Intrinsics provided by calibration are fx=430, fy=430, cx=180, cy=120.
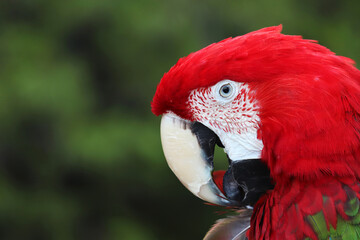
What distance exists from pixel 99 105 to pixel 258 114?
1.49m

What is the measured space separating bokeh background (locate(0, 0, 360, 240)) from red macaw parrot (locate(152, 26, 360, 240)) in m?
1.12

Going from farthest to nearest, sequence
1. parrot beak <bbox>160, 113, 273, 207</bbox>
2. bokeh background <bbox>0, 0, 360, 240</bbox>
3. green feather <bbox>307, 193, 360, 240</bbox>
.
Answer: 1. bokeh background <bbox>0, 0, 360, 240</bbox>
2. parrot beak <bbox>160, 113, 273, 207</bbox>
3. green feather <bbox>307, 193, 360, 240</bbox>

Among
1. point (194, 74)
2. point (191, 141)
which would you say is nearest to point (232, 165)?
point (191, 141)

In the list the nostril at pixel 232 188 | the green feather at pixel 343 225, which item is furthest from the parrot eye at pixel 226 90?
the green feather at pixel 343 225

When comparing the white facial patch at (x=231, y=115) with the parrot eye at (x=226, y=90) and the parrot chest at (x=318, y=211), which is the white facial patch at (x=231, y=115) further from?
the parrot chest at (x=318, y=211)

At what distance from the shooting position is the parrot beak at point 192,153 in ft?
3.14

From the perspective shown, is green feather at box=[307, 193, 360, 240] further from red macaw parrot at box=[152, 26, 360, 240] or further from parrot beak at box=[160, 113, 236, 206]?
parrot beak at box=[160, 113, 236, 206]

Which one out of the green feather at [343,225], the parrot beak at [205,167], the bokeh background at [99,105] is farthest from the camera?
the bokeh background at [99,105]

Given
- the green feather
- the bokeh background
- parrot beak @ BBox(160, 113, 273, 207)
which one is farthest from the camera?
the bokeh background

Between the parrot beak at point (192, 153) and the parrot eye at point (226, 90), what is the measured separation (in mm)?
92

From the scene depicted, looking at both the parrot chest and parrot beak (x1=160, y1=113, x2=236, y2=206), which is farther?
parrot beak (x1=160, y1=113, x2=236, y2=206)

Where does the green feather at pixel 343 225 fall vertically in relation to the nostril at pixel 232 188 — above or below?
below

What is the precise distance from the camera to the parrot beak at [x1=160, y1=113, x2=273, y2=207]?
37.5 inches

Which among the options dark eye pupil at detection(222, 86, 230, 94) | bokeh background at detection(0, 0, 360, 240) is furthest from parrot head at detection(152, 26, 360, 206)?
bokeh background at detection(0, 0, 360, 240)
